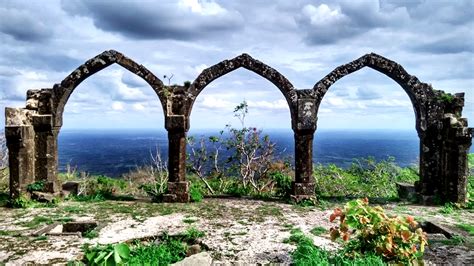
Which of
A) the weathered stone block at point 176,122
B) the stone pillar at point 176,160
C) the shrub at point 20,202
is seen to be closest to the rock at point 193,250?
the stone pillar at point 176,160

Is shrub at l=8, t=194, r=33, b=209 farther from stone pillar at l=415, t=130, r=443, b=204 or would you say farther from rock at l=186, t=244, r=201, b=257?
stone pillar at l=415, t=130, r=443, b=204

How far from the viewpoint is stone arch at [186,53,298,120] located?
10.5 m

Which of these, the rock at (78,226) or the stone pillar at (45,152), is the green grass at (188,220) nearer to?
the rock at (78,226)

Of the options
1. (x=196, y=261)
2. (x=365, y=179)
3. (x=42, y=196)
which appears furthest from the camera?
(x=365, y=179)

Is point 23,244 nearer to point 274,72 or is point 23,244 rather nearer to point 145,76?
point 145,76

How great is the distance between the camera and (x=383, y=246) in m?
5.00

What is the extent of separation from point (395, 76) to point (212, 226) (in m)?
6.64

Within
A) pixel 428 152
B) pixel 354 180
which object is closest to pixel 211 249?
pixel 428 152

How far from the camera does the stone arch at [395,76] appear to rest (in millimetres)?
10398

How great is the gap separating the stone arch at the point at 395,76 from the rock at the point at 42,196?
788 cm

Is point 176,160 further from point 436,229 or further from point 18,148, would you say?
point 436,229

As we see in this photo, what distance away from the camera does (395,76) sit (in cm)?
1050

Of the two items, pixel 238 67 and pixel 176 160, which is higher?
pixel 238 67

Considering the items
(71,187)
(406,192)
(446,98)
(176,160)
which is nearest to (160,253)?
(176,160)
